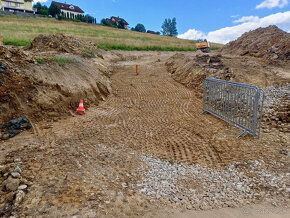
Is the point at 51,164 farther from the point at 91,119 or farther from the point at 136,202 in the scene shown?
the point at 91,119

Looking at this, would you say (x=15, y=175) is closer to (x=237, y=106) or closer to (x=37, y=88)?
(x=37, y=88)

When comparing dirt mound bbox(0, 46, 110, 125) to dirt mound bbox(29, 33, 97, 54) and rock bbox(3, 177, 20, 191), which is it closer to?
rock bbox(3, 177, 20, 191)

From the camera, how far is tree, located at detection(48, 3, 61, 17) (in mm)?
65787

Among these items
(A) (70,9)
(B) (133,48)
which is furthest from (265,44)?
(A) (70,9)

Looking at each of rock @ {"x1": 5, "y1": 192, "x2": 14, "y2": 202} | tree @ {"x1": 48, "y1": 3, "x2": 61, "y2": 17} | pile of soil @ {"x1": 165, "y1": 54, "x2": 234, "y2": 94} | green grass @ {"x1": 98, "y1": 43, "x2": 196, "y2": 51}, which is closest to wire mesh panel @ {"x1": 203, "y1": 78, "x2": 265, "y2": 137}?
pile of soil @ {"x1": 165, "y1": 54, "x2": 234, "y2": 94}

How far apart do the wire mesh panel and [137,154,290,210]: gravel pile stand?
177 centimetres

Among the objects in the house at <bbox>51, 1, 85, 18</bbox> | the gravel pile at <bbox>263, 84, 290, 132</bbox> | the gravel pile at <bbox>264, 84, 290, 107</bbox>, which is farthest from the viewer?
the house at <bbox>51, 1, 85, 18</bbox>

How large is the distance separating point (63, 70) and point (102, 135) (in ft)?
14.7

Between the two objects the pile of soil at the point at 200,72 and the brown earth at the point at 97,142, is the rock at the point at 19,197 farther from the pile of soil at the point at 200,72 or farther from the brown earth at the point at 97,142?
the pile of soil at the point at 200,72

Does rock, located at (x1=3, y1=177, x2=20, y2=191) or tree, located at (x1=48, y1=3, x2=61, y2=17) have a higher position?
tree, located at (x1=48, y1=3, x2=61, y2=17)

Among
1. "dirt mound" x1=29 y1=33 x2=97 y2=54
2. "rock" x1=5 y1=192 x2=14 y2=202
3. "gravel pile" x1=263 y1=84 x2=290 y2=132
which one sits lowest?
"rock" x1=5 y1=192 x2=14 y2=202

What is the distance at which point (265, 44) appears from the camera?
63.3 ft

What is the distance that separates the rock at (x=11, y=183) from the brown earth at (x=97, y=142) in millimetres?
56

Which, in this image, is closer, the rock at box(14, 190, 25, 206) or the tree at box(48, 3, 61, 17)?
the rock at box(14, 190, 25, 206)
